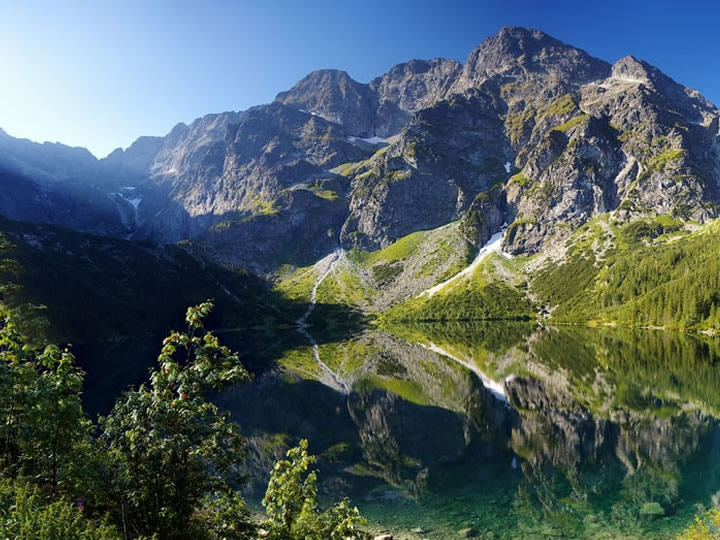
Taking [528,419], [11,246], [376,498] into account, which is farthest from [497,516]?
[11,246]

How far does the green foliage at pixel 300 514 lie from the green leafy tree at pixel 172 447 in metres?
1.55

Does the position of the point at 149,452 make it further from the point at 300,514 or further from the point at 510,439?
the point at 510,439

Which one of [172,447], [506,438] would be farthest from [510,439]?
[172,447]

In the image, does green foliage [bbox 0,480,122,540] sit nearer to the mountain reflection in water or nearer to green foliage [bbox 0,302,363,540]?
green foliage [bbox 0,302,363,540]

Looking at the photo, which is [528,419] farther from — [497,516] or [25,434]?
[25,434]

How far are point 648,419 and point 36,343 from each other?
56797 mm

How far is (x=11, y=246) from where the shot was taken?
65.3ft

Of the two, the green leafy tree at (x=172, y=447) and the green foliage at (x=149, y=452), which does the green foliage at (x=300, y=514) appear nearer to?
the green foliage at (x=149, y=452)

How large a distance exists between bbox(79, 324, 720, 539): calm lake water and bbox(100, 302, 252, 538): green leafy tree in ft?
66.5

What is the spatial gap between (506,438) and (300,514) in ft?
128

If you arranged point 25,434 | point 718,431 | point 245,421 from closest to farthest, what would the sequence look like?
point 25,434 → point 718,431 → point 245,421

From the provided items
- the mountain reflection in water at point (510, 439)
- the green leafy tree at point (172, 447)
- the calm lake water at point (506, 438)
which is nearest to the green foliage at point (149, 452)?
the green leafy tree at point (172, 447)

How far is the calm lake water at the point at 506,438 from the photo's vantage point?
29.0m

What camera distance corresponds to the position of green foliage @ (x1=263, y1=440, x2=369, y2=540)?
39.4 ft
